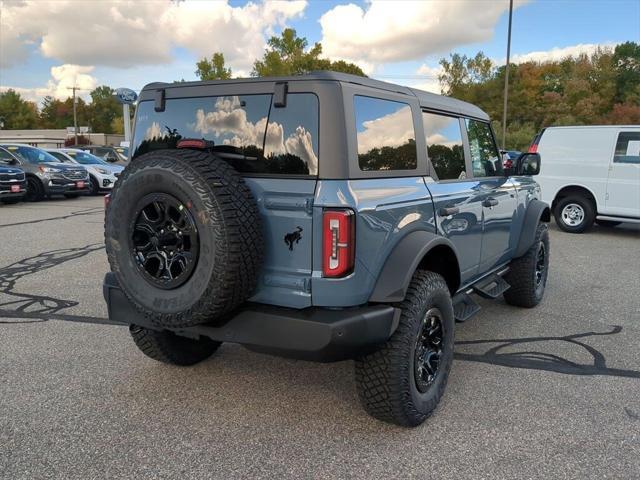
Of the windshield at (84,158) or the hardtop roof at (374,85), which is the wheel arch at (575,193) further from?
the windshield at (84,158)

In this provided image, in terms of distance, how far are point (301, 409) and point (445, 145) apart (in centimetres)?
205

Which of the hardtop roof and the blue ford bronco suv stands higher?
the hardtop roof

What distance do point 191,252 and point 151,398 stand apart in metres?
1.25

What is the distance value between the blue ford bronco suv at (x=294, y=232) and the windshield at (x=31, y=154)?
1438 cm

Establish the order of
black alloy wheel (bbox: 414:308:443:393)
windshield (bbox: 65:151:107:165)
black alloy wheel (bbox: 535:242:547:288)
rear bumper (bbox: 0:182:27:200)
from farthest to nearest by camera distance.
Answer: windshield (bbox: 65:151:107:165), rear bumper (bbox: 0:182:27:200), black alloy wheel (bbox: 535:242:547:288), black alloy wheel (bbox: 414:308:443:393)

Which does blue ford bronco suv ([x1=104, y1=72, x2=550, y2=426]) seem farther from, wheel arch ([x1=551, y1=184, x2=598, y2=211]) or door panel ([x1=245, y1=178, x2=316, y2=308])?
wheel arch ([x1=551, y1=184, x2=598, y2=211])

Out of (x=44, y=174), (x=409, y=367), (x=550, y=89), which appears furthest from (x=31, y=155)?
(x=550, y=89)

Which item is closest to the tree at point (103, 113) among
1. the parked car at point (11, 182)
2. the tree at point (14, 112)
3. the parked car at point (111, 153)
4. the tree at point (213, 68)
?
the tree at point (14, 112)

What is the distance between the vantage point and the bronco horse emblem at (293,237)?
260 centimetres

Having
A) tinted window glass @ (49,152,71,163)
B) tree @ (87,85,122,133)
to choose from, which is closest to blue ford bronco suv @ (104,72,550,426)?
tinted window glass @ (49,152,71,163)

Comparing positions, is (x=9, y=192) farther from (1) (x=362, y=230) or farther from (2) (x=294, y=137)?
(1) (x=362, y=230)

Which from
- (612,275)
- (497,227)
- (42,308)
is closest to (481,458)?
(497,227)

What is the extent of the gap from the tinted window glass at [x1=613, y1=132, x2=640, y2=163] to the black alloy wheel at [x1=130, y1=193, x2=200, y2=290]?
9.15 metres

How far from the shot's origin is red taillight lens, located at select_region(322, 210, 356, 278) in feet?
8.20
